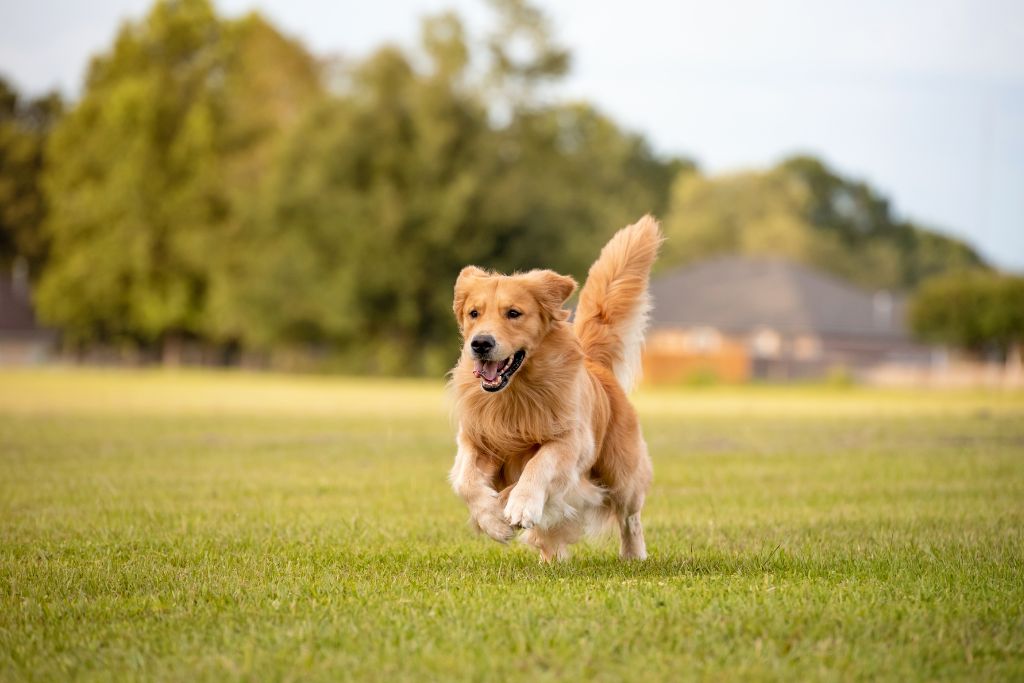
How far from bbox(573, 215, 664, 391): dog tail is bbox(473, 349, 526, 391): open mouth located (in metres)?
1.53

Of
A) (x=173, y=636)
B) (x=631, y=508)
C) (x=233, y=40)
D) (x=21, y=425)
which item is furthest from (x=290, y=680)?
(x=233, y=40)

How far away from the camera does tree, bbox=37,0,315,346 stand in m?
62.2

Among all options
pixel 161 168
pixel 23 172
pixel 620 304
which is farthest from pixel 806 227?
pixel 620 304

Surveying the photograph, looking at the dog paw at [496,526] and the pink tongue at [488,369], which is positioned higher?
the pink tongue at [488,369]

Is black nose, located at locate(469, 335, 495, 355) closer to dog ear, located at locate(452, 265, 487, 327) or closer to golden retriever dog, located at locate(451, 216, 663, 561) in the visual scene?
golden retriever dog, located at locate(451, 216, 663, 561)

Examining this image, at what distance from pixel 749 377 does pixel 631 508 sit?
158ft

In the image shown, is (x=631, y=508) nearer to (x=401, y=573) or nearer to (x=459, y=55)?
(x=401, y=573)

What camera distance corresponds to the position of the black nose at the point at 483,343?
6.83m

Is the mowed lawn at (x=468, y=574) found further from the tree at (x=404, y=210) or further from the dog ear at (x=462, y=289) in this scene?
the tree at (x=404, y=210)

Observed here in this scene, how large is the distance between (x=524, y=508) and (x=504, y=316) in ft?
3.90

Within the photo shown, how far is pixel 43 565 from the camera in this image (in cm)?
679

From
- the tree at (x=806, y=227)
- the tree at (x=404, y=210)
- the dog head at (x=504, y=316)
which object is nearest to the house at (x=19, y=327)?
the tree at (x=404, y=210)

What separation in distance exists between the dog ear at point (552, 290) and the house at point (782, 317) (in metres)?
54.1

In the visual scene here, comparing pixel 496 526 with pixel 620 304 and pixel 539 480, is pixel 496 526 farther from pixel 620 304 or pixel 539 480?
pixel 620 304
